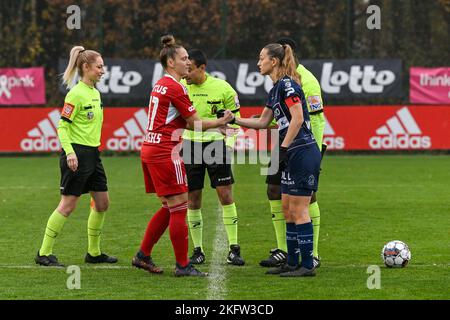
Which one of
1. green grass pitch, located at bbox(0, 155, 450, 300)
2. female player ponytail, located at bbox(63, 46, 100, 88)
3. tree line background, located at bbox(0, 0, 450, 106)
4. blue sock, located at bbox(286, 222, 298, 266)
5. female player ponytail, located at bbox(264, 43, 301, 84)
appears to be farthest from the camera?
tree line background, located at bbox(0, 0, 450, 106)

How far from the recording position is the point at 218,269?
9047mm

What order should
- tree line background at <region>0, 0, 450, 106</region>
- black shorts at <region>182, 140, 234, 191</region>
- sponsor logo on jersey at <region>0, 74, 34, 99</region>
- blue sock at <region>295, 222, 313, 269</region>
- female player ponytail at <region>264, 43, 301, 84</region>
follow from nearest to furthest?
blue sock at <region>295, 222, 313, 269</region>, female player ponytail at <region>264, 43, 301, 84</region>, black shorts at <region>182, 140, 234, 191</region>, sponsor logo on jersey at <region>0, 74, 34, 99</region>, tree line background at <region>0, 0, 450, 106</region>

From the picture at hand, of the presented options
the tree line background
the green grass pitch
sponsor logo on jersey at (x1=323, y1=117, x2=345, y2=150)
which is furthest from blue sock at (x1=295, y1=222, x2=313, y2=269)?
the tree line background

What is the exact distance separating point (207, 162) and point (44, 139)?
15402 mm

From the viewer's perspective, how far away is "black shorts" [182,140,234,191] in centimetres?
995

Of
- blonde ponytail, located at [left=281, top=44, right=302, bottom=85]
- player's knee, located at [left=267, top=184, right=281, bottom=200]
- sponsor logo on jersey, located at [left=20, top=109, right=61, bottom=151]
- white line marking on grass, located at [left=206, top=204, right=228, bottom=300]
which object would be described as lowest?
white line marking on grass, located at [left=206, top=204, right=228, bottom=300]

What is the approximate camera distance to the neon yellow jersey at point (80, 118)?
926cm

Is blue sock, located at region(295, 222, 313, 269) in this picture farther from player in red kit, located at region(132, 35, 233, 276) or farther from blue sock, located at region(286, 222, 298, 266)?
player in red kit, located at region(132, 35, 233, 276)

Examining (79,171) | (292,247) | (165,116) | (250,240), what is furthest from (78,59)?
(250,240)

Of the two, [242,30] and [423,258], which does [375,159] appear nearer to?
[242,30]

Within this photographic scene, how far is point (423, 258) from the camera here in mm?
9477
